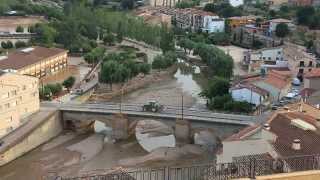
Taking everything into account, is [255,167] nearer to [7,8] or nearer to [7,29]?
[7,29]

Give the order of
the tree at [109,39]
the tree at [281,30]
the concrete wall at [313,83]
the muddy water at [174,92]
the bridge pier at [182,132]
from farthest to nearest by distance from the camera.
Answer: the tree at [109,39], the tree at [281,30], the muddy water at [174,92], the concrete wall at [313,83], the bridge pier at [182,132]

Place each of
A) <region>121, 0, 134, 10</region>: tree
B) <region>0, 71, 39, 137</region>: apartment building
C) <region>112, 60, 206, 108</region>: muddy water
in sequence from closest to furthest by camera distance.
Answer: <region>0, 71, 39, 137</region>: apartment building, <region>112, 60, 206, 108</region>: muddy water, <region>121, 0, 134, 10</region>: tree

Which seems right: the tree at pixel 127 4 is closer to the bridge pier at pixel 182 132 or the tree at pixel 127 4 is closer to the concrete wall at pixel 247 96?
the concrete wall at pixel 247 96

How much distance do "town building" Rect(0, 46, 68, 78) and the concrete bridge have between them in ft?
16.2

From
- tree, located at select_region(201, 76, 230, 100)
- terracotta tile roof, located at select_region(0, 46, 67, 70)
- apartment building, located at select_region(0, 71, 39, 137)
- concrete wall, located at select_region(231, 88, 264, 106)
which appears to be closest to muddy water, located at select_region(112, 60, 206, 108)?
tree, located at select_region(201, 76, 230, 100)

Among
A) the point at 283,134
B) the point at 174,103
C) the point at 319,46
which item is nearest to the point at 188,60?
the point at 319,46

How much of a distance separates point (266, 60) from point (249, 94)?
22.6ft

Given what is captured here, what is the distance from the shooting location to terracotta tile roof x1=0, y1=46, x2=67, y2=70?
2183 cm

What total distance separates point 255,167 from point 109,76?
53.5 feet

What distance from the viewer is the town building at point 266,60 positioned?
23.4m

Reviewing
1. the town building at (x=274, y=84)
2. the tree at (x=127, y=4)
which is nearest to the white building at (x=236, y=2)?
the tree at (x=127, y=4)

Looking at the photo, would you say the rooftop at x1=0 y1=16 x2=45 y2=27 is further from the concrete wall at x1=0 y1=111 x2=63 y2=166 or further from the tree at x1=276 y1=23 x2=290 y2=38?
the concrete wall at x1=0 y1=111 x2=63 y2=166

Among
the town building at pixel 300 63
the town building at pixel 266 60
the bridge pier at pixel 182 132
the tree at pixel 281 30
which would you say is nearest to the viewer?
the bridge pier at pixel 182 132

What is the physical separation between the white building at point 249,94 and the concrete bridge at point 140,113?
6.73 feet
